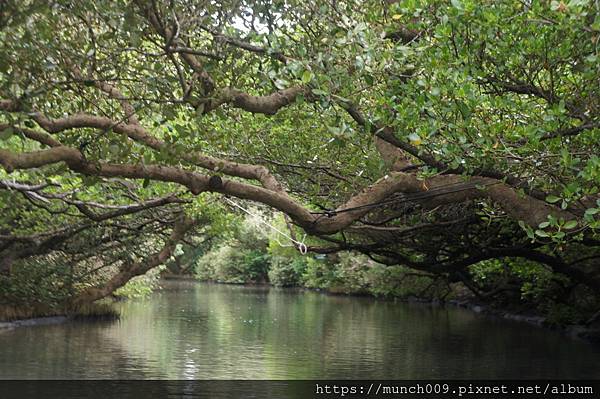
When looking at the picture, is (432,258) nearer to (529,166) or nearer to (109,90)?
(529,166)

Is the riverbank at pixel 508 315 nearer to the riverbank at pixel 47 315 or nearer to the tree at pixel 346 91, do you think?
the tree at pixel 346 91

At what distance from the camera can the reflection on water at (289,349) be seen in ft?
58.7

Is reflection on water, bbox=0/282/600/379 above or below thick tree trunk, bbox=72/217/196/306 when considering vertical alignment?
below

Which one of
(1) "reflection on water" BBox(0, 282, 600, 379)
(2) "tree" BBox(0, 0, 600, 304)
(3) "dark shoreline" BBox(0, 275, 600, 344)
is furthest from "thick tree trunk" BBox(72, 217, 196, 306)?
(2) "tree" BBox(0, 0, 600, 304)

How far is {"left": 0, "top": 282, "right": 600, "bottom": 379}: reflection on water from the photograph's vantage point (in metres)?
17.9

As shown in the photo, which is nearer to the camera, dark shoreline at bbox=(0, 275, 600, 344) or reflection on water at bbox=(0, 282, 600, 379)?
reflection on water at bbox=(0, 282, 600, 379)

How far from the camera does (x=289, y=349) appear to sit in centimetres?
2230

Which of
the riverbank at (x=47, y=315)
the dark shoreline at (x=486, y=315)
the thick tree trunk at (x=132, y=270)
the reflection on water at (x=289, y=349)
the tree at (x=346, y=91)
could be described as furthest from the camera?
the thick tree trunk at (x=132, y=270)

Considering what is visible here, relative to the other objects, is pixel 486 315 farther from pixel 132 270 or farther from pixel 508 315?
pixel 132 270

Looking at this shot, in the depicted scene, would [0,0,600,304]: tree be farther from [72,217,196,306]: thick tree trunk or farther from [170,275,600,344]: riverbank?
[170,275,600,344]: riverbank

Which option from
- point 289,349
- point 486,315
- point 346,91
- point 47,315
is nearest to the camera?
point 346,91

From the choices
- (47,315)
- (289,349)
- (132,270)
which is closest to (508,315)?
(289,349)

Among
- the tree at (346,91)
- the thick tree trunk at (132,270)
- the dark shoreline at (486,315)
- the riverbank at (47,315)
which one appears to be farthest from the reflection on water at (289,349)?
→ the tree at (346,91)

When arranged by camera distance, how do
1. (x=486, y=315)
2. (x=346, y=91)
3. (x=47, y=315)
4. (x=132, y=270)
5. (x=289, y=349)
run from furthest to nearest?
(x=486, y=315) → (x=132, y=270) → (x=47, y=315) → (x=289, y=349) → (x=346, y=91)
